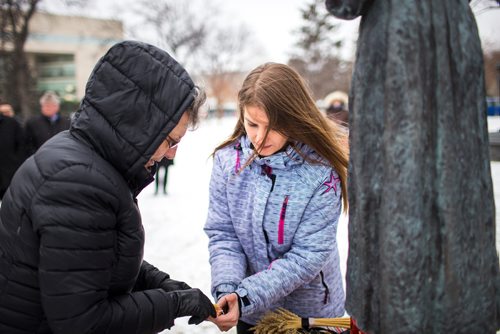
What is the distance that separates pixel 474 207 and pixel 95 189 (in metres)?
0.97

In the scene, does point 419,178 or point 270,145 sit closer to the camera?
point 419,178

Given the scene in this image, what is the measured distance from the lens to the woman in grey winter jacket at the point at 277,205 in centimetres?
161

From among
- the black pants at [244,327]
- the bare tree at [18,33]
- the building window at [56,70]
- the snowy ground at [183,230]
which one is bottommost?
the snowy ground at [183,230]

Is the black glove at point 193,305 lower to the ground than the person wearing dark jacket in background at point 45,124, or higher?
lower

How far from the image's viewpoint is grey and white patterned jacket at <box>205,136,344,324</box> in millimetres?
1597

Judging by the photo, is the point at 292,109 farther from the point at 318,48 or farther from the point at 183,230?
the point at 318,48

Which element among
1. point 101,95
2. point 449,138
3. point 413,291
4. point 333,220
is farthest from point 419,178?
point 101,95

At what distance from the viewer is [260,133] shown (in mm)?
1689

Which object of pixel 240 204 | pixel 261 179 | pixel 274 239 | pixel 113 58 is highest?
pixel 113 58

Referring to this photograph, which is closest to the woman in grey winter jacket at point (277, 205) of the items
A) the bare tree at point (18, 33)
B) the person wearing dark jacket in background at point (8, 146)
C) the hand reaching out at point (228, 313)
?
the hand reaching out at point (228, 313)

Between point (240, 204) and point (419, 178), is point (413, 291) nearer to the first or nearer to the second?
point (419, 178)

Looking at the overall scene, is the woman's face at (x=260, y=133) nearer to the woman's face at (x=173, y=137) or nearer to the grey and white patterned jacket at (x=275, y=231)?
the grey and white patterned jacket at (x=275, y=231)

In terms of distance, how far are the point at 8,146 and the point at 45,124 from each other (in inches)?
33.2

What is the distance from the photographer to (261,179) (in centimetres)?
168
